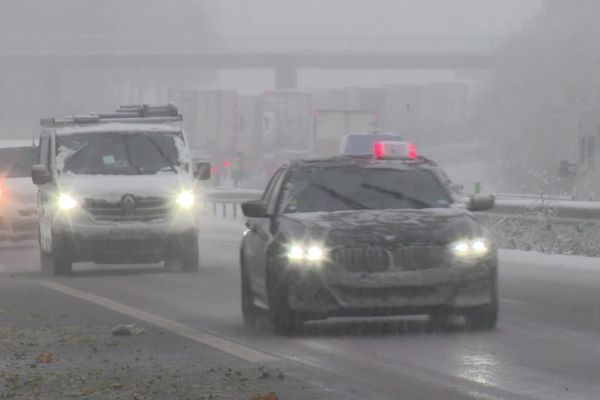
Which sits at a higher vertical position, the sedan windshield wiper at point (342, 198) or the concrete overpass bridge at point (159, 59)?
the concrete overpass bridge at point (159, 59)

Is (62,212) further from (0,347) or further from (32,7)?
(32,7)

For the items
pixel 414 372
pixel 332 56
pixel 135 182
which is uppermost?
pixel 332 56

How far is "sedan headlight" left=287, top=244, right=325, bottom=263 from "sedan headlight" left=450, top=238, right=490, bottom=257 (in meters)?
1.00

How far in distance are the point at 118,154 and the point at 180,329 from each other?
9379 mm

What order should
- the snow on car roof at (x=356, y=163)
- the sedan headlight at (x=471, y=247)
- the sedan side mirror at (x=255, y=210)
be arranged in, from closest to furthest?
1. the sedan headlight at (x=471, y=247)
2. the sedan side mirror at (x=255, y=210)
3. the snow on car roof at (x=356, y=163)

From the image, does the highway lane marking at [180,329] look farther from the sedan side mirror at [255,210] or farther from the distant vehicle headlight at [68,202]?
the distant vehicle headlight at [68,202]

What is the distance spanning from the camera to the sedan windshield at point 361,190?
1533 cm

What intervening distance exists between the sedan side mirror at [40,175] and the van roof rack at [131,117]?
1.36m

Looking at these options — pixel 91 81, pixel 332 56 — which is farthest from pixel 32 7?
pixel 332 56

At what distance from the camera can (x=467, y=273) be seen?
14.3 m

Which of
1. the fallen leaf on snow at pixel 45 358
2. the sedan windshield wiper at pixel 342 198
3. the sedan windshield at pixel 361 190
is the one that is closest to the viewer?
the fallen leaf on snow at pixel 45 358

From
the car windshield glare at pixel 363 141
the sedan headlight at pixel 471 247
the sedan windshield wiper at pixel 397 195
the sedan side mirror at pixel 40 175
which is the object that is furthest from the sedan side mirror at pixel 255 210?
the car windshield glare at pixel 363 141

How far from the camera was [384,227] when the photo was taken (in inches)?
566

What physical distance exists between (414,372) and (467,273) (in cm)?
264
